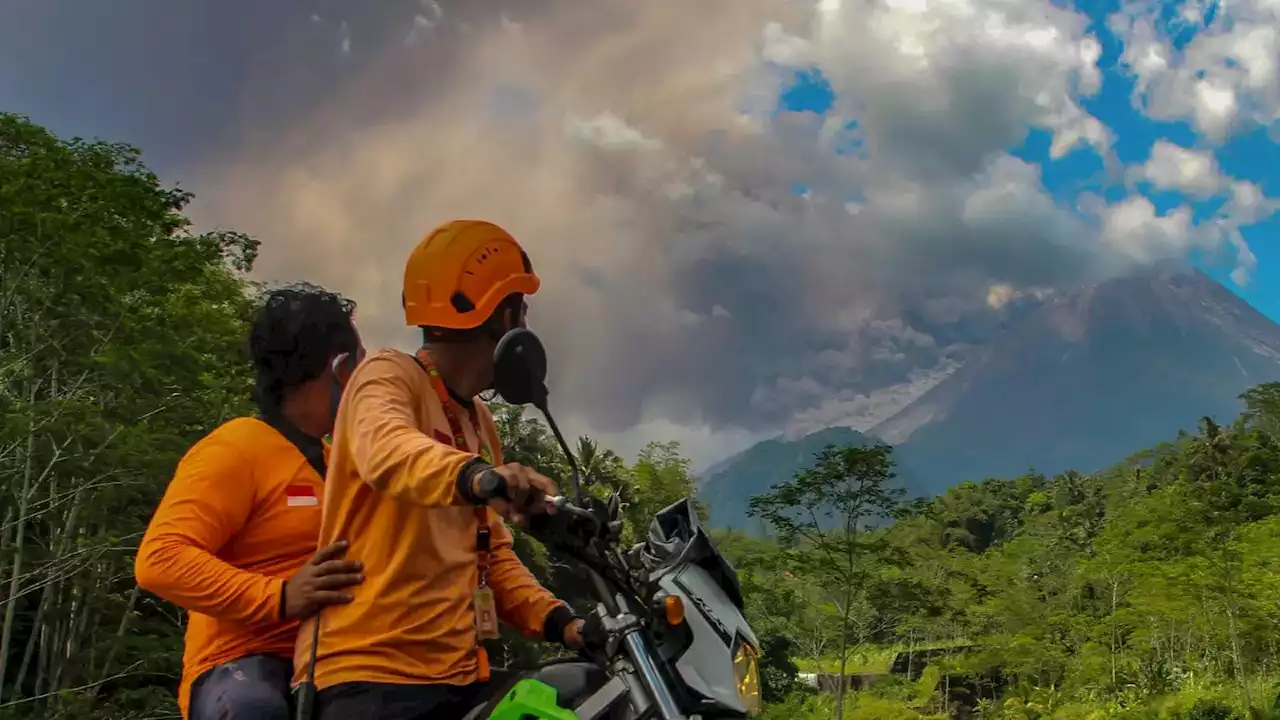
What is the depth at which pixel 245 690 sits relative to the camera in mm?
2078

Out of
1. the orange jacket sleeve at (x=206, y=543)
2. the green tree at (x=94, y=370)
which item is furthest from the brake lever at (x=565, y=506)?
the green tree at (x=94, y=370)

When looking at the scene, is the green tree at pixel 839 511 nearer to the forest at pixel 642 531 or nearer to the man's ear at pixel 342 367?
the forest at pixel 642 531

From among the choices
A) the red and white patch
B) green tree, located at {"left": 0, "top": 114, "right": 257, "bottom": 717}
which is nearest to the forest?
green tree, located at {"left": 0, "top": 114, "right": 257, "bottom": 717}

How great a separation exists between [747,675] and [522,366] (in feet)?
2.04

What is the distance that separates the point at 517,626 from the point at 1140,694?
3411 centimetres

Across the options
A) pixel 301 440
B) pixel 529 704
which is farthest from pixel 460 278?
pixel 301 440

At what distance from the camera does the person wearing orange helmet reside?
170cm

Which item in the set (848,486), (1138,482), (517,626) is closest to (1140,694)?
(848,486)

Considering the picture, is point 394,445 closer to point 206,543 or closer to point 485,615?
point 485,615

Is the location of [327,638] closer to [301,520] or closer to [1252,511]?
[301,520]

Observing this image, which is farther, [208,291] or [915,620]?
[915,620]

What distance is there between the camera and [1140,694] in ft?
101

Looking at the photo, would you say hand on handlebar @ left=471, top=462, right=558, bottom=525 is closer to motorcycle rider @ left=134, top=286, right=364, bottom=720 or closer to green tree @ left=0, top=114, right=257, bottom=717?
motorcycle rider @ left=134, top=286, right=364, bottom=720

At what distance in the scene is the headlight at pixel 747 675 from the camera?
1562 millimetres
